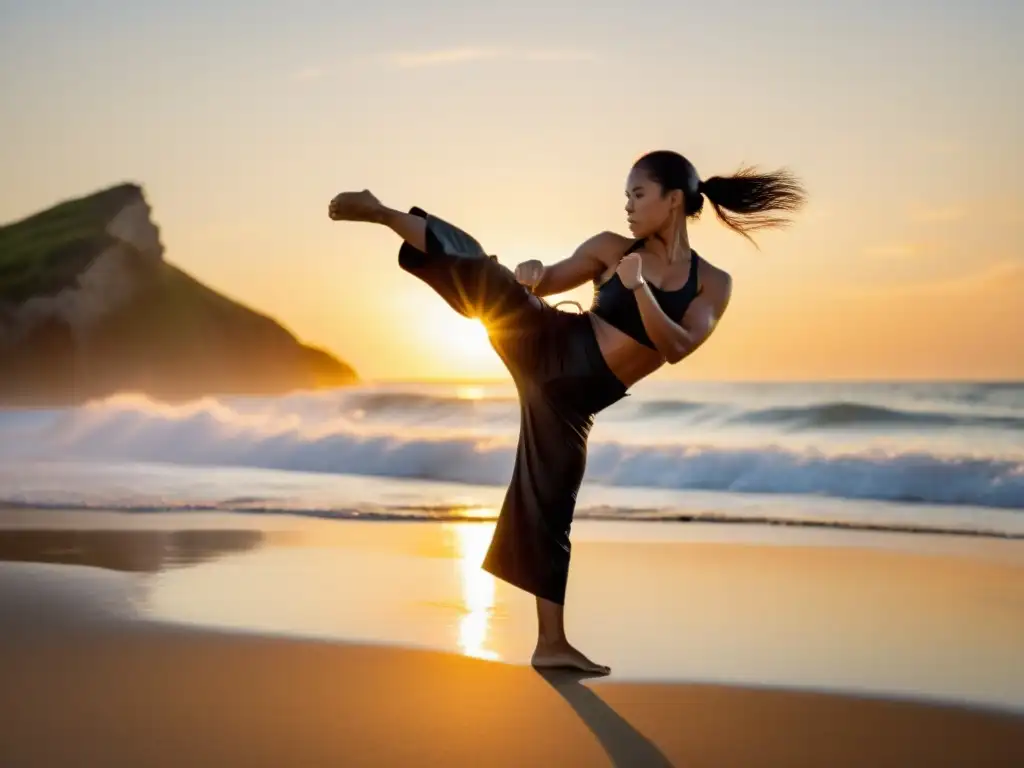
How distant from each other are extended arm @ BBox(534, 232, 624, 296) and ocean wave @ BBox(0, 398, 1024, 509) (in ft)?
24.4

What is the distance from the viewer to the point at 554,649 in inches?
165

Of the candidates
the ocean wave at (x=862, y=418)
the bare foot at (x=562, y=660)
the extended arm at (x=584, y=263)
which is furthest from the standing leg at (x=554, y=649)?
the ocean wave at (x=862, y=418)

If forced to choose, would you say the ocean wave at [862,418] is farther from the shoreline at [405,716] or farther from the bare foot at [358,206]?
the bare foot at [358,206]

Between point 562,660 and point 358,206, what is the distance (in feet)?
5.33

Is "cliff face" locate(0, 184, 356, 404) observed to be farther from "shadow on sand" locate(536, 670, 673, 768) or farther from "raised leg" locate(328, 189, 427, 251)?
"shadow on sand" locate(536, 670, 673, 768)

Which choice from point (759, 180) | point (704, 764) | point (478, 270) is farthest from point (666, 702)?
point (759, 180)

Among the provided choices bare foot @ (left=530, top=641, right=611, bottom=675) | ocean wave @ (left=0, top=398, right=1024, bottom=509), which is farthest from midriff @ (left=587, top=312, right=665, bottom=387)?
ocean wave @ (left=0, top=398, right=1024, bottom=509)

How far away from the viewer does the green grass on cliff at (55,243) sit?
44.5 m

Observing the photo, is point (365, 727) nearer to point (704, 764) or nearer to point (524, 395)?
point (704, 764)

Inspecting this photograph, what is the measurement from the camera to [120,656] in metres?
4.28

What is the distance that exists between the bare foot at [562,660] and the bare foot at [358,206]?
4.99ft

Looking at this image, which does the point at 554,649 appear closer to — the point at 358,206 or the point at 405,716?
the point at 405,716

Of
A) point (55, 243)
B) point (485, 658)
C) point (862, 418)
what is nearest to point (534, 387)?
point (485, 658)

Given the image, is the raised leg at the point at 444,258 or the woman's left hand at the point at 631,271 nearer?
the woman's left hand at the point at 631,271
